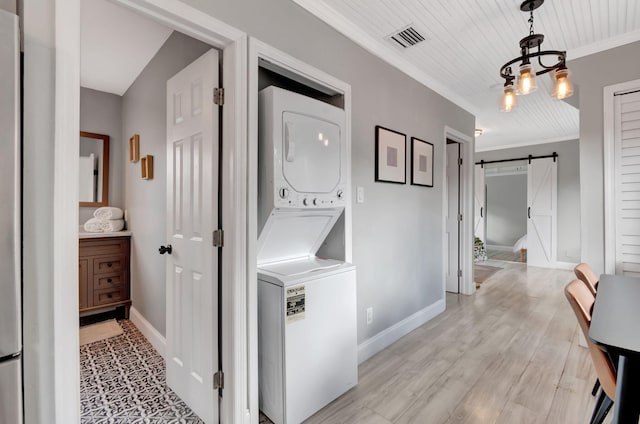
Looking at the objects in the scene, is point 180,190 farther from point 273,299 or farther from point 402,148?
point 402,148

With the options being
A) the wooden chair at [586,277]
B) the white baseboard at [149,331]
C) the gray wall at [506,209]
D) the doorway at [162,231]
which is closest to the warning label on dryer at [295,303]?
the doorway at [162,231]

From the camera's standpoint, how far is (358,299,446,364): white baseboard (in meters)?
2.42

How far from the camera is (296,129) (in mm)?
1767

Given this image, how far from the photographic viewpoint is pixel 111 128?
11.4 feet

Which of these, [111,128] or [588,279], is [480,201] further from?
[111,128]

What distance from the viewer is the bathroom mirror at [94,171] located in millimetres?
3363

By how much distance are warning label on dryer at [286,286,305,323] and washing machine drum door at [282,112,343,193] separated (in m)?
0.57

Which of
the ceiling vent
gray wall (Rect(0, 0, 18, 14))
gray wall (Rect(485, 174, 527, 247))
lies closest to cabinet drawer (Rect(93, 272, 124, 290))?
gray wall (Rect(0, 0, 18, 14))

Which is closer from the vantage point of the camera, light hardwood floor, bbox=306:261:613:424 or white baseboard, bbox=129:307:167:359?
light hardwood floor, bbox=306:261:613:424

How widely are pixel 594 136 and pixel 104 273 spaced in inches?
185

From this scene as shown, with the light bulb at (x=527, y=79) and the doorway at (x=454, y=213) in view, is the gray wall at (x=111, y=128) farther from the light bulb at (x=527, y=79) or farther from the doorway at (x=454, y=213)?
the doorway at (x=454, y=213)

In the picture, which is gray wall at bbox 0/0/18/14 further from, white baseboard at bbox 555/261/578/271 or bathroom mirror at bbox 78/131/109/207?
white baseboard at bbox 555/261/578/271

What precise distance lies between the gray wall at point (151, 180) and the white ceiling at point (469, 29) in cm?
111

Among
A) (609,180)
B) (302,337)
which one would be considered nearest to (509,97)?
(609,180)
